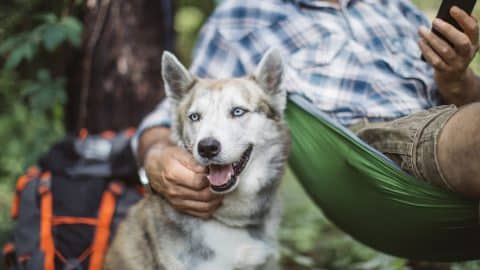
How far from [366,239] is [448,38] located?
1043mm

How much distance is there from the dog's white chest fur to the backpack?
800 millimetres

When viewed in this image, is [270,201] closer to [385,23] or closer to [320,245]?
[385,23]

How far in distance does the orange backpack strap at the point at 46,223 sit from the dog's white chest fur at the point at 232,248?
939 millimetres

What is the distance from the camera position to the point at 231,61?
2.75 m

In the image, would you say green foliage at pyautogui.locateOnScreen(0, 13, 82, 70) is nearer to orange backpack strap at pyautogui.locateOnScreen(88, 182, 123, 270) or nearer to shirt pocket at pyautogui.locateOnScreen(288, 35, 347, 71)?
orange backpack strap at pyautogui.locateOnScreen(88, 182, 123, 270)

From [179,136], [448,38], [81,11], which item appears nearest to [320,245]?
[179,136]

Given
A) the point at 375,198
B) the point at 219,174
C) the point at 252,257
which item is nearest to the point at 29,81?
the point at 219,174

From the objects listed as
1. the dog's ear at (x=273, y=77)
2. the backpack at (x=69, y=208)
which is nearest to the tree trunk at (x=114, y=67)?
the backpack at (x=69, y=208)

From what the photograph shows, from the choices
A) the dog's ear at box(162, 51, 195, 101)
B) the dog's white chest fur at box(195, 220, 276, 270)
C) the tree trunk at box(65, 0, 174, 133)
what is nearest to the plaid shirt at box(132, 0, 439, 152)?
the dog's ear at box(162, 51, 195, 101)

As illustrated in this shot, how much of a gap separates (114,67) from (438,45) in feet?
7.24

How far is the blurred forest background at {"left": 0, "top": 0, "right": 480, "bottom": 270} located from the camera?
3.12m

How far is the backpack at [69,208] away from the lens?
8.85 feet

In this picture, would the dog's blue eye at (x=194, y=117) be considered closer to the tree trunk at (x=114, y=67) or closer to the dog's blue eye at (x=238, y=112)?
the dog's blue eye at (x=238, y=112)

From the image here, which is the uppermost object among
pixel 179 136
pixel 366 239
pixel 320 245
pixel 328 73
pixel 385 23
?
pixel 385 23
